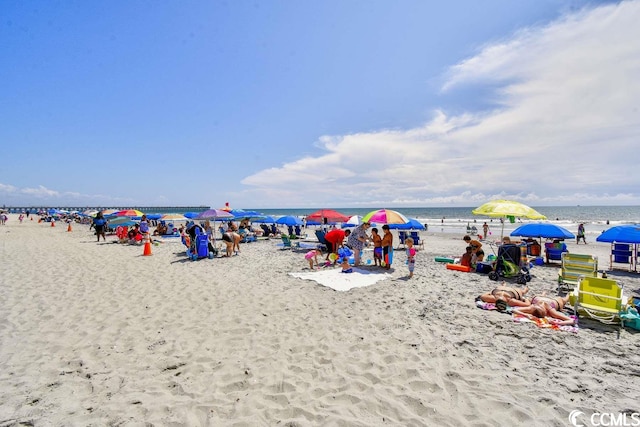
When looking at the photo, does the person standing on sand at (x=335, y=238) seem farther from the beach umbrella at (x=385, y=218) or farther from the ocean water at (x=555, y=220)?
the ocean water at (x=555, y=220)

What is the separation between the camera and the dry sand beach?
284cm

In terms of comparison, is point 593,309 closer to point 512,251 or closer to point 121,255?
point 512,251

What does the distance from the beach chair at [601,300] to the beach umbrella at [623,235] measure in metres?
4.19

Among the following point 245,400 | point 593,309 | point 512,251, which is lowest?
point 245,400

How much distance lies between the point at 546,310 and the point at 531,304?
0.91ft

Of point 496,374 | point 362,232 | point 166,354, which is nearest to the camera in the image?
point 496,374

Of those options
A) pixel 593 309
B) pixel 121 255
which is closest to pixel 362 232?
pixel 593 309

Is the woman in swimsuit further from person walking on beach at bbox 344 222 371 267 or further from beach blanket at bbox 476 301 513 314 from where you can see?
person walking on beach at bbox 344 222 371 267

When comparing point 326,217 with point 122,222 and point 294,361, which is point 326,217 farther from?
point 122,222

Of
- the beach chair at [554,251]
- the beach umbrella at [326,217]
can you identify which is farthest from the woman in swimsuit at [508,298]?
the beach umbrella at [326,217]

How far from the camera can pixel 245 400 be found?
301 centimetres

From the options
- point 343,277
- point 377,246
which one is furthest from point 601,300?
point 377,246

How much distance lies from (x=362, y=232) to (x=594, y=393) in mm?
6438

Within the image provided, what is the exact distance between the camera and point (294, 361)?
3.75m
